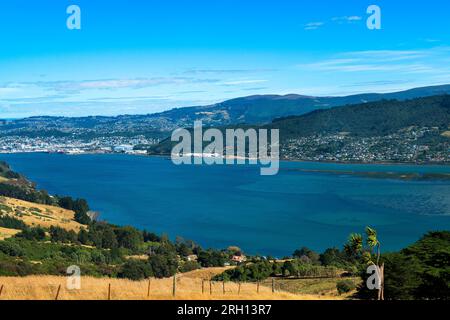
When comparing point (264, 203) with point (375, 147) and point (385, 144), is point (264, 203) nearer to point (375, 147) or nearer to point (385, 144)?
Result: point (375, 147)

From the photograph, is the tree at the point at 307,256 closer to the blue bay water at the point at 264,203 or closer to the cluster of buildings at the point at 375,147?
the blue bay water at the point at 264,203

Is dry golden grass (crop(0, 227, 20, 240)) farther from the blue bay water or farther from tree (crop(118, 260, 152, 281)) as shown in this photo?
the blue bay water

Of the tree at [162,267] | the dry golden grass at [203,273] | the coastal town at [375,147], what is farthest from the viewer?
the coastal town at [375,147]

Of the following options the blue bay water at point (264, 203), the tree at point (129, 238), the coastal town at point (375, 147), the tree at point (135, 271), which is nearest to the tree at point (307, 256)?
the blue bay water at point (264, 203)

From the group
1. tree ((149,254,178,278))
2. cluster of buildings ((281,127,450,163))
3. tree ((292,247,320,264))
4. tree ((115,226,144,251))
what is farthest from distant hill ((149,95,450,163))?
tree ((149,254,178,278))

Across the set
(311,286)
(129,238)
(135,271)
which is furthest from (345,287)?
(129,238)
